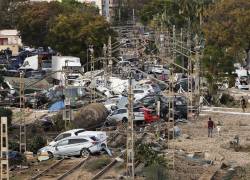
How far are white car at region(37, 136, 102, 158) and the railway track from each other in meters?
0.45

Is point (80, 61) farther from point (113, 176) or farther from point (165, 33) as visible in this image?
point (113, 176)

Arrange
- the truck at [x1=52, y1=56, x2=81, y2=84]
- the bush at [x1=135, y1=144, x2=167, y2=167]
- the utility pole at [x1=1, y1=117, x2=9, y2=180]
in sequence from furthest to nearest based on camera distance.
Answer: the truck at [x1=52, y1=56, x2=81, y2=84]
the bush at [x1=135, y1=144, x2=167, y2=167]
the utility pole at [x1=1, y1=117, x2=9, y2=180]

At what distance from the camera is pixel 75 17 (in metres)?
72.1

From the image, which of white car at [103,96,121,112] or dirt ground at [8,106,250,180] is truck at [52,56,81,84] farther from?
dirt ground at [8,106,250,180]

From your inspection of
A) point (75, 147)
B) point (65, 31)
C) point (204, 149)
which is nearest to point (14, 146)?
point (75, 147)

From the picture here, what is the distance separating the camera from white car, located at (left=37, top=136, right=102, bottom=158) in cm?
3133

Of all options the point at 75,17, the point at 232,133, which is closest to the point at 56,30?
the point at 75,17

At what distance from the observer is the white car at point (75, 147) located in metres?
31.3

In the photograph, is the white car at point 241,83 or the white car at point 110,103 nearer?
the white car at point 110,103

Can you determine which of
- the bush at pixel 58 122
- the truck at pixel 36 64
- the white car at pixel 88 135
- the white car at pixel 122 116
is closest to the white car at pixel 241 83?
the truck at pixel 36 64

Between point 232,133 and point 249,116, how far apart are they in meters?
6.29

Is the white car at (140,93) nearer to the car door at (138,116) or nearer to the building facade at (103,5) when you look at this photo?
the car door at (138,116)

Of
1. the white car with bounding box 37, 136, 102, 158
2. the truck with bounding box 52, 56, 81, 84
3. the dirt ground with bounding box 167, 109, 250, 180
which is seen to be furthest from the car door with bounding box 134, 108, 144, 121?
the truck with bounding box 52, 56, 81, 84

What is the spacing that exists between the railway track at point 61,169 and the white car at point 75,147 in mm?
448
